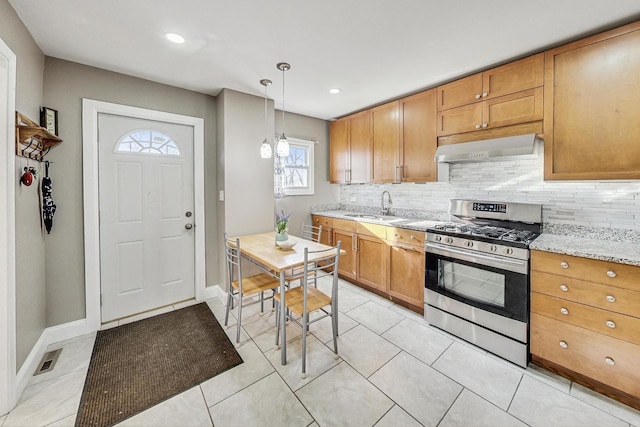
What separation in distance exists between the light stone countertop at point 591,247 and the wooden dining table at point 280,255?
65.4 inches

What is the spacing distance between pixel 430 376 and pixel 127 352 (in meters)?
2.46

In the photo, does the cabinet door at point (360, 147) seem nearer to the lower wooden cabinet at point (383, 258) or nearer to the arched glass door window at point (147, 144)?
the lower wooden cabinet at point (383, 258)

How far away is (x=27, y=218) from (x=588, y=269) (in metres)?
3.96

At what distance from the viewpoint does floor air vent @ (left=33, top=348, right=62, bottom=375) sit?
1.98 m

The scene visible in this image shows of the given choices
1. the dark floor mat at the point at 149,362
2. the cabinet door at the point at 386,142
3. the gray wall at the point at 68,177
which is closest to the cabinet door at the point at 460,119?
the cabinet door at the point at 386,142

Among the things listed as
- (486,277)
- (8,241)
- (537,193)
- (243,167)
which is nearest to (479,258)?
(486,277)

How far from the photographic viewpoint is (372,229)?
3.24m

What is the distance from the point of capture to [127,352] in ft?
7.24

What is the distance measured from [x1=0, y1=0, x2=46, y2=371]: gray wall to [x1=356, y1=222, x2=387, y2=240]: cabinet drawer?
3.04m

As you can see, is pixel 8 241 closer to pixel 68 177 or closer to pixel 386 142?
pixel 68 177

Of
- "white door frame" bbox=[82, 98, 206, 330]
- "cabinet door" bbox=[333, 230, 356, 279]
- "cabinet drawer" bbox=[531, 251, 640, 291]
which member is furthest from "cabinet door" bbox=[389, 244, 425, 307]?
"white door frame" bbox=[82, 98, 206, 330]

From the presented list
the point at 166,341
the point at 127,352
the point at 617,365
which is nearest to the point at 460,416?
the point at 617,365

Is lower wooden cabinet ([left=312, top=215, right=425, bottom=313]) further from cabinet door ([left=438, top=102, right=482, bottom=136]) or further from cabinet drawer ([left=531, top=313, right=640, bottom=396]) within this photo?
cabinet door ([left=438, top=102, right=482, bottom=136])

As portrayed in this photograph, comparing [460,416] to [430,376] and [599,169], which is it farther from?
[599,169]
